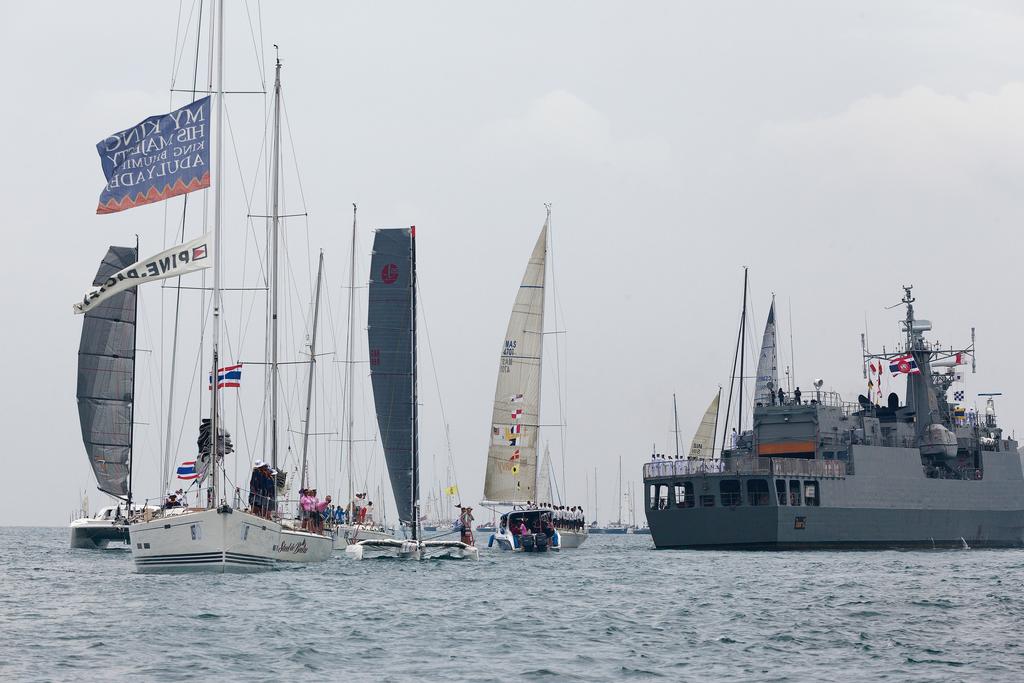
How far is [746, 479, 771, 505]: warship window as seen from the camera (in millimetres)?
64000

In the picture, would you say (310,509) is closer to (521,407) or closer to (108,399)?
(521,407)

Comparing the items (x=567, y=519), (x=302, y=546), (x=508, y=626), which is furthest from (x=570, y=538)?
(x=508, y=626)

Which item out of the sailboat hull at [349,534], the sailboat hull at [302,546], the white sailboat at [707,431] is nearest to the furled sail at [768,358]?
the white sailboat at [707,431]

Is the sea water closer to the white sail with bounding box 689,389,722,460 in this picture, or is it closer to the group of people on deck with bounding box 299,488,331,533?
the group of people on deck with bounding box 299,488,331,533

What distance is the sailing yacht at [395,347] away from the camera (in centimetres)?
5775

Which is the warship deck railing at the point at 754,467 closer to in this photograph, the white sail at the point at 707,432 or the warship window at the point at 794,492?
the warship window at the point at 794,492

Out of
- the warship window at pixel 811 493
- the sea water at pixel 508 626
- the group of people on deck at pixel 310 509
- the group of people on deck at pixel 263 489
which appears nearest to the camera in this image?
the sea water at pixel 508 626

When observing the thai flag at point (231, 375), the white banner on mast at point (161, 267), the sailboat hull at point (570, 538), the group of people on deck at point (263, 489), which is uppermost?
the white banner on mast at point (161, 267)

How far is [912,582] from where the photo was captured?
39.3 m

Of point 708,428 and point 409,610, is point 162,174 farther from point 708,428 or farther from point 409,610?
point 708,428

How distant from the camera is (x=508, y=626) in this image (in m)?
26.5

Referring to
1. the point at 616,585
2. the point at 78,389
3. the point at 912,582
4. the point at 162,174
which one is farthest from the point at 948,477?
the point at 162,174

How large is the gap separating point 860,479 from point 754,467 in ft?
23.3

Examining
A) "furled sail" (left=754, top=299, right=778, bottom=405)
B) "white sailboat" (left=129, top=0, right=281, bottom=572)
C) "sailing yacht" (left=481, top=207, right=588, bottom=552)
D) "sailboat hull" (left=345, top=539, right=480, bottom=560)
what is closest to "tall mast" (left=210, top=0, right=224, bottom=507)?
"white sailboat" (left=129, top=0, right=281, bottom=572)
